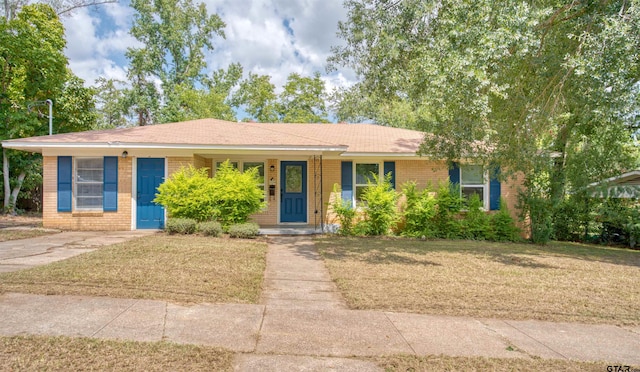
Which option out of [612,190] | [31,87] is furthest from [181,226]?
[612,190]

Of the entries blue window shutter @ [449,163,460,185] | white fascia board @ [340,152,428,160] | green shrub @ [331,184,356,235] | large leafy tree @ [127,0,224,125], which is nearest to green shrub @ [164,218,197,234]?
green shrub @ [331,184,356,235]

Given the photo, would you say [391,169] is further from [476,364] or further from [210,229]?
[476,364]

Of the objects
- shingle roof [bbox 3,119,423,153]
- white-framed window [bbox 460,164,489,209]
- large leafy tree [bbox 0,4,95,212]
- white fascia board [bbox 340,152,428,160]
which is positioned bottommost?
white-framed window [bbox 460,164,489,209]

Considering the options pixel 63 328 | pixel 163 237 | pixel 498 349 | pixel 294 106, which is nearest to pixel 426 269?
pixel 498 349

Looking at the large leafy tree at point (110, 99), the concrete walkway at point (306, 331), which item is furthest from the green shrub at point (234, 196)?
the large leafy tree at point (110, 99)

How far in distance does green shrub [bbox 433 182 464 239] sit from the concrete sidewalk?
350 inches

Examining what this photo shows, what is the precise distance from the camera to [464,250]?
982cm

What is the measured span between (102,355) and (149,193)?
9.52 m

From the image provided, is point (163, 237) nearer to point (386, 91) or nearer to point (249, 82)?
point (386, 91)

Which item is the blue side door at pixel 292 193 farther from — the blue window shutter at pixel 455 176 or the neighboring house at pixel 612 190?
the neighboring house at pixel 612 190

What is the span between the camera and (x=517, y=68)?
A: 865cm

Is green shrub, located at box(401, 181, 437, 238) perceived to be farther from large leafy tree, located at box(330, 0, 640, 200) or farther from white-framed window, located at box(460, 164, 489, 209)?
large leafy tree, located at box(330, 0, 640, 200)

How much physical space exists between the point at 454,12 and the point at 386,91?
3988 millimetres

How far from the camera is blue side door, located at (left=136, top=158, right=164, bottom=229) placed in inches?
464
